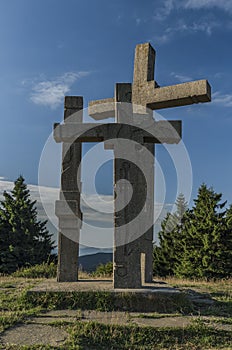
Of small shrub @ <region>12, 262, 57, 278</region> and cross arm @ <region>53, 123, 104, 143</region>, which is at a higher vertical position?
cross arm @ <region>53, 123, 104, 143</region>

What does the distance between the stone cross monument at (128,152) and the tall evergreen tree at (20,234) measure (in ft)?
63.3

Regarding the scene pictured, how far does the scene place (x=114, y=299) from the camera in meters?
5.80

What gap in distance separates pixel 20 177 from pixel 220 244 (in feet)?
54.1

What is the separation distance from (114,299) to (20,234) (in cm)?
2281

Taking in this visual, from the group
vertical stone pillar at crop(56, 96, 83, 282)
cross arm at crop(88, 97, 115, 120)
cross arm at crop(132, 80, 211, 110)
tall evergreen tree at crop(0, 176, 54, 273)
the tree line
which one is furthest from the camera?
tall evergreen tree at crop(0, 176, 54, 273)

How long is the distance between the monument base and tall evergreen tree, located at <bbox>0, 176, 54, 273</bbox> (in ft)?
66.5

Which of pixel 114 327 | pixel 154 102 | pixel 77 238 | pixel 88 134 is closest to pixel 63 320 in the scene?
pixel 114 327

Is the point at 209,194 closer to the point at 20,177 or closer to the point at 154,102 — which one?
the point at 20,177

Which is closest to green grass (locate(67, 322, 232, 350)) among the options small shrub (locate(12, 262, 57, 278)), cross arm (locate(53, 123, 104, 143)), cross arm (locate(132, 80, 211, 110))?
cross arm (locate(53, 123, 104, 143))

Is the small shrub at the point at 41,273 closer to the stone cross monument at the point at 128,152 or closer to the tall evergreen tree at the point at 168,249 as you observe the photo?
the stone cross monument at the point at 128,152

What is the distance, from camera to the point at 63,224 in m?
7.29

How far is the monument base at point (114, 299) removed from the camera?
5.76 meters

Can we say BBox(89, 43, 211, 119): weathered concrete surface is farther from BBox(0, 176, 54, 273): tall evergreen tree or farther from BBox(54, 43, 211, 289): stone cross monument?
BBox(0, 176, 54, 273): tall evergreen tree

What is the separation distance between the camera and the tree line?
23234 millimetres
